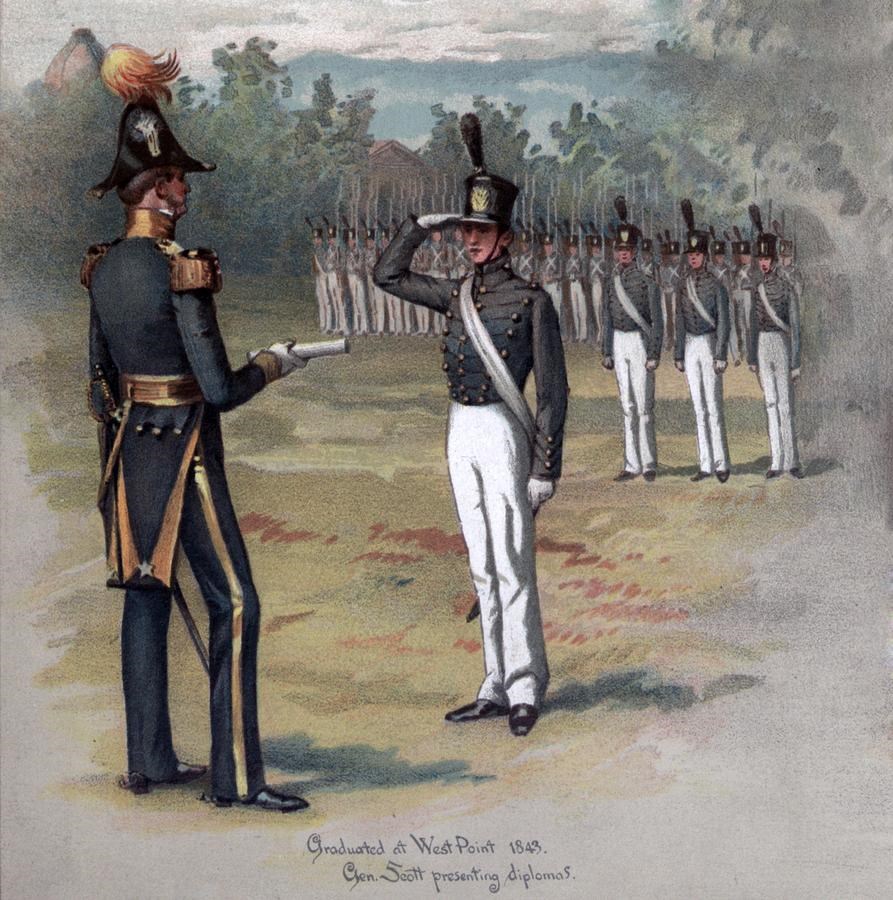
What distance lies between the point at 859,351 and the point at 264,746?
3.00 m

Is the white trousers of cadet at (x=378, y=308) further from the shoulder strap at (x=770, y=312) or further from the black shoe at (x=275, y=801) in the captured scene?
the black shoe at (x=275, y=801)

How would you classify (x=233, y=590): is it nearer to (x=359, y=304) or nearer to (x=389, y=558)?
(x=389, y=558)

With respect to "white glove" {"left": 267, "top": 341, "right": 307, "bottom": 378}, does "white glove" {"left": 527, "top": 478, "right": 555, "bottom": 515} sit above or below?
below

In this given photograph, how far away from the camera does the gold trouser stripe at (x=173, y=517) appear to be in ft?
19.6

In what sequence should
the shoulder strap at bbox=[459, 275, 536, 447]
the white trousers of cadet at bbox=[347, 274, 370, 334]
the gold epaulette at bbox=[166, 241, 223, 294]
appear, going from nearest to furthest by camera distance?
the gold epaulette at bbox=[166, 241, 223, 294] < the shoulder strap at bbox=[459, 275, 536, 447] < the white trousers of cadet at bbox=[347, 274, 370, 334]

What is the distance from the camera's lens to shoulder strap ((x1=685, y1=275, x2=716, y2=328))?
6.70 meters

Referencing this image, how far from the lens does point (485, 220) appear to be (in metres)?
6.20

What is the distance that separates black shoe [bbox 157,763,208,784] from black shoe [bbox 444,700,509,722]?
104 centimetres

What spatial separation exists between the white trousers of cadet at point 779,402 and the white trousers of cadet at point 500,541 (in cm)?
112

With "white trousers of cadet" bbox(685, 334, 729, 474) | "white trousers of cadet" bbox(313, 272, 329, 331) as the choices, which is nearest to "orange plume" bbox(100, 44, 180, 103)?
"white trousers of cadet" bbox(313, 272, 329, 331)

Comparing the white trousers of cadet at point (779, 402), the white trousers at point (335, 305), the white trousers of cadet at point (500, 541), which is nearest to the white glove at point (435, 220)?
the white trousers at point (335, 305)

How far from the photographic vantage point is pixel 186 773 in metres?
6.40

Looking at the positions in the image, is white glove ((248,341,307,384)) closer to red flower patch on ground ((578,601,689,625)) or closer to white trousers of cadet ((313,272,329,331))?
white trousers of cadet ((313,272,329,331))

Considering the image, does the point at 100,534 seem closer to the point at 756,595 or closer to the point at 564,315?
the point at 564,315
